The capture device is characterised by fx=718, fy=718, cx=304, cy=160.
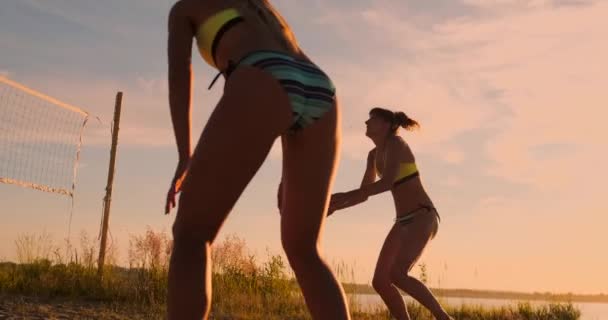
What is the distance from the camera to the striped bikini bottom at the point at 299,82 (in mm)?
2078

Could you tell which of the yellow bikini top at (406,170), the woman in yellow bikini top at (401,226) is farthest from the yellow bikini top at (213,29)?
the yellow bikini top at (406,170)

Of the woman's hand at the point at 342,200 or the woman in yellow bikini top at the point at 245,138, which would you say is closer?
the woman in yellow bikini top at the point at 245,138

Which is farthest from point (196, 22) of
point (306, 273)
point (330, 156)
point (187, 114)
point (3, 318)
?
point (3, 318)

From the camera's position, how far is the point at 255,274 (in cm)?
980

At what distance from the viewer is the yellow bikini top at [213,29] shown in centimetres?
220

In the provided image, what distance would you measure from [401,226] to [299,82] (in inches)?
158

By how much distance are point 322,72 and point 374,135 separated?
12.9 feet

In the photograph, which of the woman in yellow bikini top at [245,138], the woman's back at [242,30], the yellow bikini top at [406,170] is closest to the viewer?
the woman in yellow bikini top at [245,138]

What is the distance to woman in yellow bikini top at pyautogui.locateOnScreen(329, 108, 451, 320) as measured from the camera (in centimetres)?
577

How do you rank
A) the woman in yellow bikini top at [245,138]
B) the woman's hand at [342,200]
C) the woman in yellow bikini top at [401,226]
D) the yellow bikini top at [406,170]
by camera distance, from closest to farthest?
1. the woman in yellow bikini top at [245,138]
2. the woman's hand at [342,200]
3. the woman in yellow bikini top at [401,226]
4. the yellow bikini top at [406,170]

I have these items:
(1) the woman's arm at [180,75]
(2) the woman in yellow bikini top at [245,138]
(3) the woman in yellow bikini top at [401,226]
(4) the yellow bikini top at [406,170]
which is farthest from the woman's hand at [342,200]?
(1) the woman's arm at [180,75]

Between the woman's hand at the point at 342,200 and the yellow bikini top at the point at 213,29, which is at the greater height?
the yellow bikini top at the point at 213,29

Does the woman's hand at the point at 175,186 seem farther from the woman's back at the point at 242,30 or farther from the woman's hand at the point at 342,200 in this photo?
the woman's hand at the point at 342,200

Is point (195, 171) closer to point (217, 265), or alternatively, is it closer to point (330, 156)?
point (330, 156)
